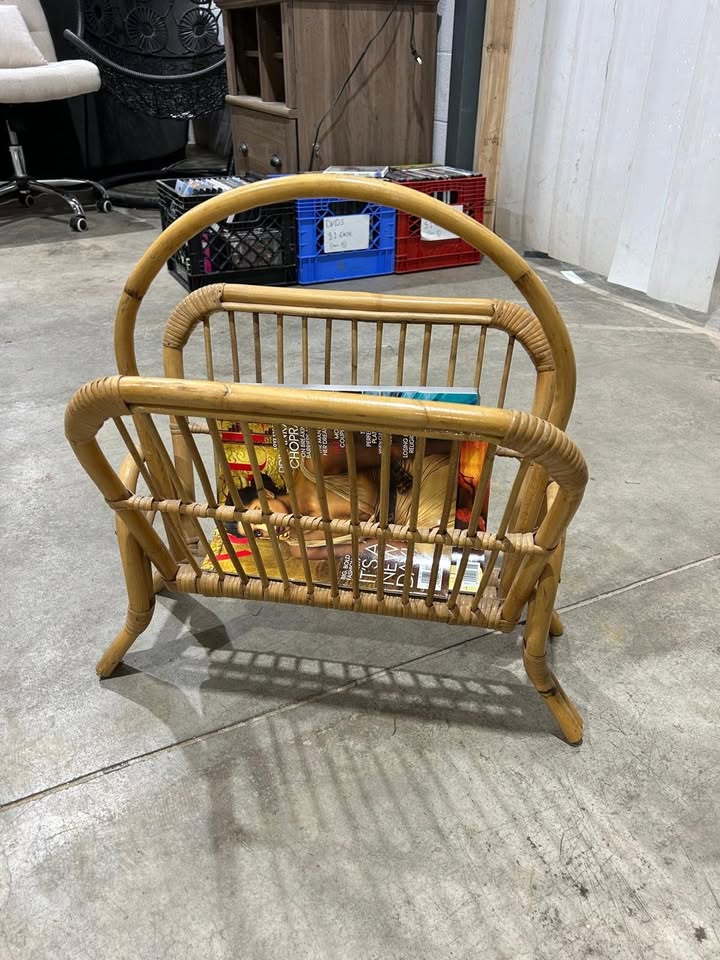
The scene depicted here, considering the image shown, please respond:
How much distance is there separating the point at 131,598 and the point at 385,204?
57 cm

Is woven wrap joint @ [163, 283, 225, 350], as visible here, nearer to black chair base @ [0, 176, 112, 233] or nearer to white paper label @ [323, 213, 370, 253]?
white paper label @ [323, 213, 370, 253]

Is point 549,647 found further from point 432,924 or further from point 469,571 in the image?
point 432,924

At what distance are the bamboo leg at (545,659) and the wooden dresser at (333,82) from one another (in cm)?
229

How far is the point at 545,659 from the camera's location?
87cm

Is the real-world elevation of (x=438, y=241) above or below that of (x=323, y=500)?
below

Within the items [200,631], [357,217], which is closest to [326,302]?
[200,631]

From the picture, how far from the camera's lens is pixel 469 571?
3.08 ft

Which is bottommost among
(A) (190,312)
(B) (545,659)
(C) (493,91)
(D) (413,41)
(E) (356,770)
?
(E) (356,770)

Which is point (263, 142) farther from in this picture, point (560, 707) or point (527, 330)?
point (560, 707)

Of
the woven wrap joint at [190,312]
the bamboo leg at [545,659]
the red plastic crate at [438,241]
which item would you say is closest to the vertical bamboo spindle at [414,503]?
the bamboo leg at [545,659]

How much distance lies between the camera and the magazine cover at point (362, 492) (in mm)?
830

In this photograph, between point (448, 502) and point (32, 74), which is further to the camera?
point (32, 74)

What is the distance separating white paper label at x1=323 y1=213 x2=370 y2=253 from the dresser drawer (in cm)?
48

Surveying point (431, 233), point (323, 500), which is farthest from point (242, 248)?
point (323, 500)
